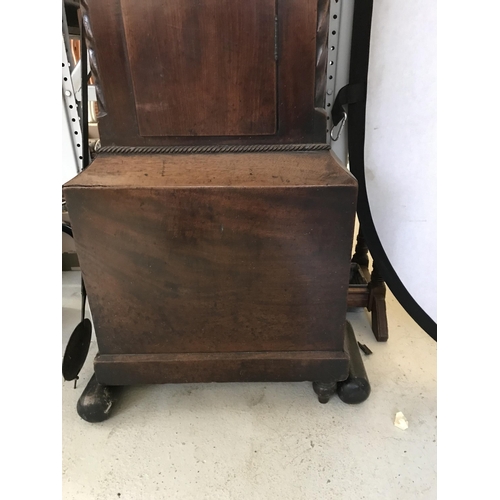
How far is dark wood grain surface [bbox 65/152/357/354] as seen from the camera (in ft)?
2.63

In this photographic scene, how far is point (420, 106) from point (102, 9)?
78cm

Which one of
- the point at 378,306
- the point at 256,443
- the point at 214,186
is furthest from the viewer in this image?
the point at 378,306

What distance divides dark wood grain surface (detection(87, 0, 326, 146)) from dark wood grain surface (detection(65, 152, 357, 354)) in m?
0.06

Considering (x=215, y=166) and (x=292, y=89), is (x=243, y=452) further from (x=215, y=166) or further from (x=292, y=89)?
(x=292, y=89)

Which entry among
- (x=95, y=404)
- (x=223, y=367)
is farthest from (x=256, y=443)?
(x=95, y=404)

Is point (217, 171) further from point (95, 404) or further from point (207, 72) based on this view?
point (95, 404)

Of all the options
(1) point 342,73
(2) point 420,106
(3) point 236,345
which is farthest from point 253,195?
(1) point 342,73

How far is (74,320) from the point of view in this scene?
4.59 feet

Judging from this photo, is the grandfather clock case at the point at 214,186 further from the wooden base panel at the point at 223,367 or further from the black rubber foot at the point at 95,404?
the black rubber foot at the point at 95,404

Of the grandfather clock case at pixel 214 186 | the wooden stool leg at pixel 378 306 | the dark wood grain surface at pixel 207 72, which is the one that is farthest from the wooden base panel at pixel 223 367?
the dark wood grain surface at pixel 207 72

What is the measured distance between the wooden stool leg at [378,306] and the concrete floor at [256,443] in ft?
0.40

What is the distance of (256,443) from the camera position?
3.05 feet

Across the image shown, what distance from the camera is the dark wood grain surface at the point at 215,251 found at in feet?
2.63

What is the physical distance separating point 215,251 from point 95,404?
50cm
